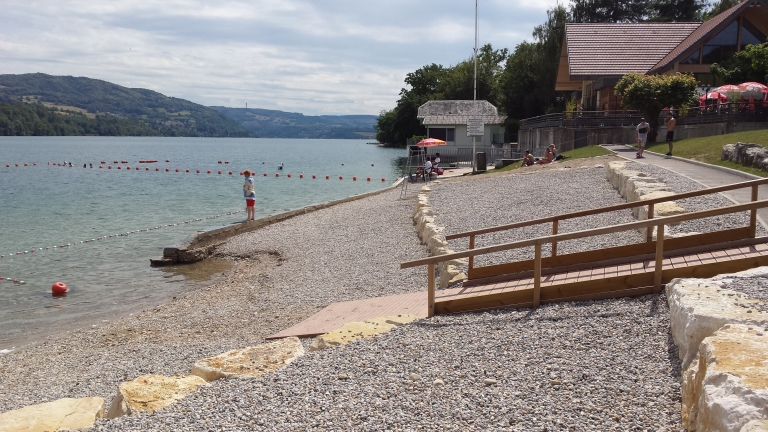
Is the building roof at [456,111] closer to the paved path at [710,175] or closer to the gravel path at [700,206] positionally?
the paved path at [710,175]

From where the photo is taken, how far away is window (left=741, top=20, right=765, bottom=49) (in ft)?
117

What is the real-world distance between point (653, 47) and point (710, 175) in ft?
88.1

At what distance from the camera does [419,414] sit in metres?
5.21

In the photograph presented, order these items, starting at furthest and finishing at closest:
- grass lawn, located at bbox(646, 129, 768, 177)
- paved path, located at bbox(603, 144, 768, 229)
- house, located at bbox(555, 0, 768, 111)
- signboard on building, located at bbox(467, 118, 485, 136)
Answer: house, located at bbox(555, 0, 768, 111)
signboard on building, located at bbox(467, 118, 485, 136)
grass lawn, located at bbox(646, 129, 768, 177)
paved path, located at bbox(603, 144, 768, 229)

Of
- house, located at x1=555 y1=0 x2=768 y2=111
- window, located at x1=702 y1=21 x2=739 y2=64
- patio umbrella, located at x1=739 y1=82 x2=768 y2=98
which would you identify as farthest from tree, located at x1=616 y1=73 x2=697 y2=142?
window, located at x1=702 y1=21 x2=739 y2=64

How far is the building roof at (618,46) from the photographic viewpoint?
126 feet

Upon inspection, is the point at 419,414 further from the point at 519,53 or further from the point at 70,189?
the point at 519,53

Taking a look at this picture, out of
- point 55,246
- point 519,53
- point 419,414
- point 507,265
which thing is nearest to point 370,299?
point 507,265

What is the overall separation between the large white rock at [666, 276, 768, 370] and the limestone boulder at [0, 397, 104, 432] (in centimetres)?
538

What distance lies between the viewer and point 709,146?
2344cm

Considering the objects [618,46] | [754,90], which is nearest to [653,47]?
[618,46]

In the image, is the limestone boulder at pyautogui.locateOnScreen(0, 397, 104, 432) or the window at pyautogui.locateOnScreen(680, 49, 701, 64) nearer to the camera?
the limestone boulder at pyautogui.locateOnScreen(0, 397, 104, 432)

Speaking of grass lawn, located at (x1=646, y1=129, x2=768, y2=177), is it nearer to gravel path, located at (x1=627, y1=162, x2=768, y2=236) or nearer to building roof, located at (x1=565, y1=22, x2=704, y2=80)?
gravel path, located at (x1=627, y1=162, x2=768, y2=236)

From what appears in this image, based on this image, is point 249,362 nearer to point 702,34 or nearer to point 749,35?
point 702,34
